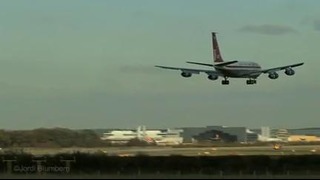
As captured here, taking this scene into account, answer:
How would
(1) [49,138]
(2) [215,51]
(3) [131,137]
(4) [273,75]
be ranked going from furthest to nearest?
(3) [131,137], (1) [49,138], (2) [215,51], (4) [273,75]

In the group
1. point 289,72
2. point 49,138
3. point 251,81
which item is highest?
point 289,72

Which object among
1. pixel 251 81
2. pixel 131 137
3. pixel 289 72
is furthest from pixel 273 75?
pixel 131 137

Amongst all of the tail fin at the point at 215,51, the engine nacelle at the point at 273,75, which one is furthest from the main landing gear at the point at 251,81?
the tail fin at the point at 215,51

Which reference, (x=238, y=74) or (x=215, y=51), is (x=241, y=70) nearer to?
(x=238, y=74)

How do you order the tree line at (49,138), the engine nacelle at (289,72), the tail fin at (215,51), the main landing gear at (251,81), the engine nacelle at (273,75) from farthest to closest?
the tree line at (49,138)
the tail fin at (215,51)
the engine nacelle at (273,75)
the engine nacelle at (289,72)
the main landing gear at (251,81)

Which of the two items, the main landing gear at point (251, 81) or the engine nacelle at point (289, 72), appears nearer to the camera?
the main landing gear at point (251, 81)

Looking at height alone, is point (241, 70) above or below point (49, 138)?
above

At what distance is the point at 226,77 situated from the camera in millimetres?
95125

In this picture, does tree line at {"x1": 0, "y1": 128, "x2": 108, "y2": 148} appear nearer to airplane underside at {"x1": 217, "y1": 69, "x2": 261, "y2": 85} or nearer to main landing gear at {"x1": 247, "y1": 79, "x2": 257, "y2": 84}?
airplane underside at {"x1": 217, "y1": 69, "x2": 261, "y2": 85}

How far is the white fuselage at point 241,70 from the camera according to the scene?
9500 centimetres

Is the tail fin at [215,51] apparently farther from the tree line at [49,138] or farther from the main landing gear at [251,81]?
the tree line at [49,138]

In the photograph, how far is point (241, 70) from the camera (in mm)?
95125

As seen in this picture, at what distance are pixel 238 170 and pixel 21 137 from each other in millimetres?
67249

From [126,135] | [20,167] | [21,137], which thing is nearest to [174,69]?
[20,167]
